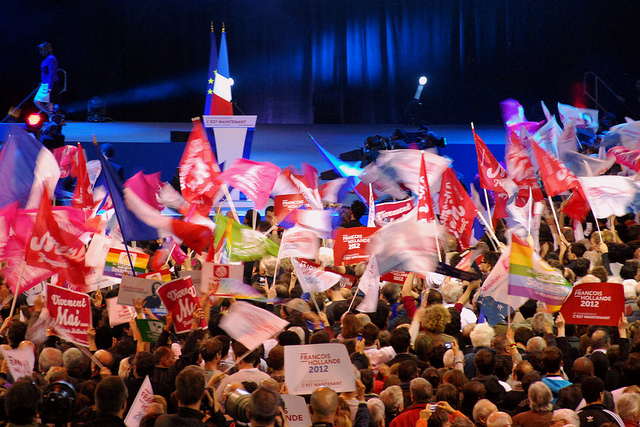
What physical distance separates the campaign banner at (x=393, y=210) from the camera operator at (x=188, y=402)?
169 inches

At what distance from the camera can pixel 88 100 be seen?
19047mm

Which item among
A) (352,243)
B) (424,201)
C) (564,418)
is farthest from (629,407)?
(352,243)

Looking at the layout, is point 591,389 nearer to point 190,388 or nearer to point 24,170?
point 190,388

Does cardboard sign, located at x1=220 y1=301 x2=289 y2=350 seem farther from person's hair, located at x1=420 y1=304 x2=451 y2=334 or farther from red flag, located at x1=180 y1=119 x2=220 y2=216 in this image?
red flag, located at x1=180 y1=119 x2=220 y2=216

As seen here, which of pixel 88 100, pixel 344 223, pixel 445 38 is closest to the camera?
pixel 344 223

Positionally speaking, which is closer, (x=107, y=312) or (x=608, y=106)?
Result: (x=107, y=312)

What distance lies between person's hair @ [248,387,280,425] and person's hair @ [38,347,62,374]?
2.00m

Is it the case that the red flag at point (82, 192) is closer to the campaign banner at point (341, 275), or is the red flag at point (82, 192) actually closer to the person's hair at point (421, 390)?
the campaign banner at point (341, 275)

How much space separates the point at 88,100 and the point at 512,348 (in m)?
16.1

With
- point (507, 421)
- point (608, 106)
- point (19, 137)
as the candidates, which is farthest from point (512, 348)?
point (608, 106)

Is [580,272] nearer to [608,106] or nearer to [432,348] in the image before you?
[432,348]

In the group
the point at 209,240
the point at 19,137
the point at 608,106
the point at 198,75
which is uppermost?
the point at 198,75

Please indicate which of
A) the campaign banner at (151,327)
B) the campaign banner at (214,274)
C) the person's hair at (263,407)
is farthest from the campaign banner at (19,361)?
the person's hair at (263,407)

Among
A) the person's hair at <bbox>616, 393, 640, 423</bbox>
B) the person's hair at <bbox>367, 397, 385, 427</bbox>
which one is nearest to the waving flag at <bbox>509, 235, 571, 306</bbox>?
the person's hair at <bbox>616, 393, 640, 423</bbox>
